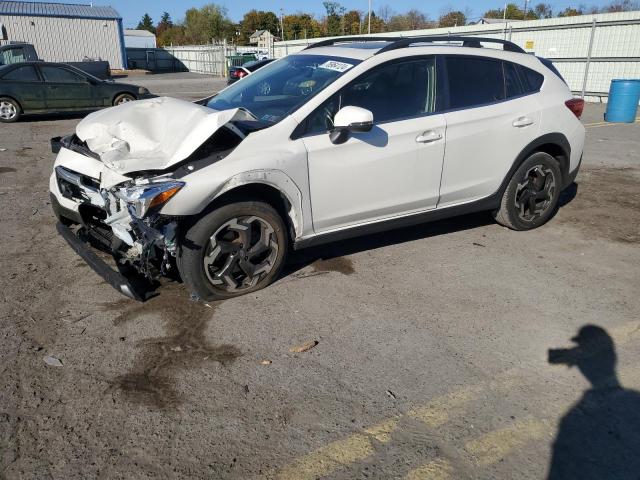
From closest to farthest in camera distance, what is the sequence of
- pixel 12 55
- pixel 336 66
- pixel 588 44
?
pixel 336 66 → pixel 588 44 → pixel 12 55

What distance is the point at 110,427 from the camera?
105 inches

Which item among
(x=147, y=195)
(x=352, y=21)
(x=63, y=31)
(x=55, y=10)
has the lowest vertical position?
(x=147, y=195)

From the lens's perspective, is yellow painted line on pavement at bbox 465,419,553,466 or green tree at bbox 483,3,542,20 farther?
green tree at bbox 483,3,542,20

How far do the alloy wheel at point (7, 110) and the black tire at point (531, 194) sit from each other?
12583mm

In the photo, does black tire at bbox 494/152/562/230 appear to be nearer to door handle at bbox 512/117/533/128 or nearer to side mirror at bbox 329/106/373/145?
door handle at bbox 512/117/533/128

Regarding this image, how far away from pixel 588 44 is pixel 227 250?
2018cm

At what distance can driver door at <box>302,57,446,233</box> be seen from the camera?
158 inches

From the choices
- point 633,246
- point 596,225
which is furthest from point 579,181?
point 633,246

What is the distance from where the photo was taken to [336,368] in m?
3.20

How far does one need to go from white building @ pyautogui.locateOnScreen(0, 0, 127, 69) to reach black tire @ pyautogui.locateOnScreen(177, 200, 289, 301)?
4070 centimetres

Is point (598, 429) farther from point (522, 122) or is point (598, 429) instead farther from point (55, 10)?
point (55, 10)

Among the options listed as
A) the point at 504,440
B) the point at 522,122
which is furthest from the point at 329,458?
the point at 522,122

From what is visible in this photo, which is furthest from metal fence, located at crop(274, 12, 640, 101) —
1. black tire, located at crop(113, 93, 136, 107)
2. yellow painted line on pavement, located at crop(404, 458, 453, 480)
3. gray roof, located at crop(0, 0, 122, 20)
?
gray roof, located at crop(0, 0, 122, 20)

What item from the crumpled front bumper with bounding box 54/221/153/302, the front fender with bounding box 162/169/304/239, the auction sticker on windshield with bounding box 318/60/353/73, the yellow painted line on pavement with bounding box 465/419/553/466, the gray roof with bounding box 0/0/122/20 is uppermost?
the gray roof with bounding box 0/0/122/20
